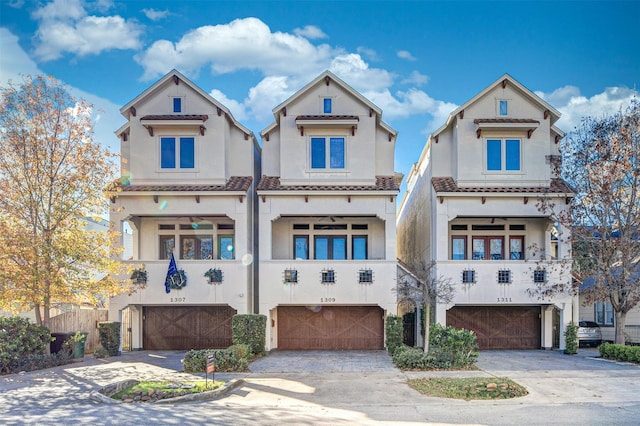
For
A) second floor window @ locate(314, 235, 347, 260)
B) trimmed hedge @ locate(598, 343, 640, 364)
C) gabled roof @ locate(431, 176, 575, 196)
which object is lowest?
trimmed hedge @ locate(598, 343, 640, 364)

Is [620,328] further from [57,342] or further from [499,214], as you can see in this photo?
[57,342]

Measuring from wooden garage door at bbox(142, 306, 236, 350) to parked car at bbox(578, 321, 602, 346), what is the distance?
1620cm

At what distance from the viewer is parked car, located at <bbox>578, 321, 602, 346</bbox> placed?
77.5 feet

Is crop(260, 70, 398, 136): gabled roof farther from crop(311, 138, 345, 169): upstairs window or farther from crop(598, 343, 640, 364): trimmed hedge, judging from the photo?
crop(598, 343, 640, 364): trimmed hedge

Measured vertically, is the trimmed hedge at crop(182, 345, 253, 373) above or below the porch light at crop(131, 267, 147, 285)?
below

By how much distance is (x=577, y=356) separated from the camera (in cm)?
2023

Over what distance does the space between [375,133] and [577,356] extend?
40.5 feet

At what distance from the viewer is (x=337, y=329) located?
23078 mm

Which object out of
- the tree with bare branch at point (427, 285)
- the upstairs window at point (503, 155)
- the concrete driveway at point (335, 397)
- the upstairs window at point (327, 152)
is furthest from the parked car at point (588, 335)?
the upstairs window at point (327, 152)

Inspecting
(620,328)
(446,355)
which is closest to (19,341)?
(446,355)

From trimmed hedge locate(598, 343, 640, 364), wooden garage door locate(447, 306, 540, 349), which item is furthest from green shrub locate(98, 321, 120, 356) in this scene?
trimmed hedge locate(598, 343, 640, 364)

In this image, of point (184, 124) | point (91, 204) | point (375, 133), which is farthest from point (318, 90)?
point (91, 204)

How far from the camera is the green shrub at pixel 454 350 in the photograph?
16.5 m

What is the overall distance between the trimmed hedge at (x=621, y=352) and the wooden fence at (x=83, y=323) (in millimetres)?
20502
